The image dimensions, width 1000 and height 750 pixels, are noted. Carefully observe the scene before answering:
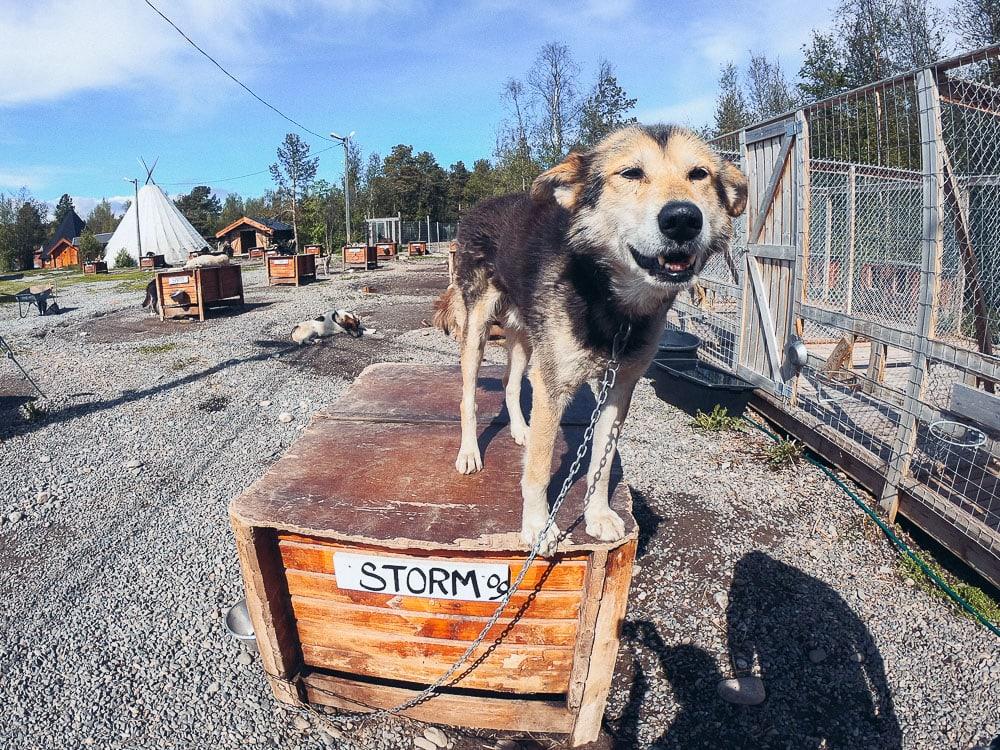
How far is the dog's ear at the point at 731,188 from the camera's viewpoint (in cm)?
225

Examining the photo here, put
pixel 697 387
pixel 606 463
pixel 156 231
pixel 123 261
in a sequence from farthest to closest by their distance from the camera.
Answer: pixel 156 231, pixel 123 261, pixel 697 387, pixel 606 463

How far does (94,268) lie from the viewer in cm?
3394

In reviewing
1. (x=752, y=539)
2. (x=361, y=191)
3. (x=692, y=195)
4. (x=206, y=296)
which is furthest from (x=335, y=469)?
(x=361, y=191)

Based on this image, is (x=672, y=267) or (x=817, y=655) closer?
(x=672, y=267)

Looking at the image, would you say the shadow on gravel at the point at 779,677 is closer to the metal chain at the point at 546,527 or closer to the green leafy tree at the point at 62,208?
the metal chain at the point at 546,527

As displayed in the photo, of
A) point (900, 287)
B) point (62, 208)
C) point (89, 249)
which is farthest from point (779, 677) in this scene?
point (62, 208)

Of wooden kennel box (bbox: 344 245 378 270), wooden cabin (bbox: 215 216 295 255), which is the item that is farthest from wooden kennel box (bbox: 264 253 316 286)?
wooden cabin (bbox: 215 216 295 255)

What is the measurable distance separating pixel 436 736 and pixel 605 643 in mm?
882

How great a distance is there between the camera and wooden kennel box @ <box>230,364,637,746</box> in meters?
2.21

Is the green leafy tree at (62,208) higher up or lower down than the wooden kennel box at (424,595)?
higher up

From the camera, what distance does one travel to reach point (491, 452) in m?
3.09

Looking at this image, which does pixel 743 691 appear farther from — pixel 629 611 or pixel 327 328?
pixel 327 328

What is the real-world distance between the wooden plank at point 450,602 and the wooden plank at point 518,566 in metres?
0.03

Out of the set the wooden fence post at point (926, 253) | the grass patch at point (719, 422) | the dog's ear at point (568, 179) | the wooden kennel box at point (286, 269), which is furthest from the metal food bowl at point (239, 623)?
the wooden kennel box at point (286, 269)
